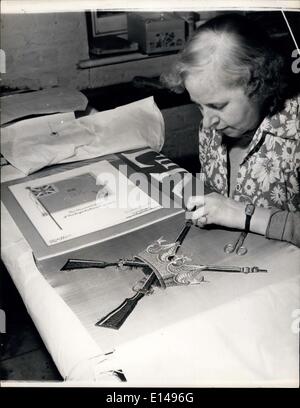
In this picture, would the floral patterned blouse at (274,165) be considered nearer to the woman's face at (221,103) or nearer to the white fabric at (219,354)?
the woman's face at (221,103)

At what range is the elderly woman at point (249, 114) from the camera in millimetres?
939

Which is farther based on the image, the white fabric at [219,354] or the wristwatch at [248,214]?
the wristwatch at [248,214]

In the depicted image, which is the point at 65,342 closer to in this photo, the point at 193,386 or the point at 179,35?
the point at 193,386

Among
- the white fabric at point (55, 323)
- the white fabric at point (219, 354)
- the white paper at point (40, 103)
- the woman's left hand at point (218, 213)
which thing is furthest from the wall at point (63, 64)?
the white fabric at point (219, 354)

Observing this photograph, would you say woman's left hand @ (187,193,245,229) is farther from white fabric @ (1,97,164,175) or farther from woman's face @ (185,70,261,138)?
white fabric @ (1,97,164,175)

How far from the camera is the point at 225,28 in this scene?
100 centimetres

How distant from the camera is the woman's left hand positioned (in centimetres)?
93

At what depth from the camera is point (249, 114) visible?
1.10m

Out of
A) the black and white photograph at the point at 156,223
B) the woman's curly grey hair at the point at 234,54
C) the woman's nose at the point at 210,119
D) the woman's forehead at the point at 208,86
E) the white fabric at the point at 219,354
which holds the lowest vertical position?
the white fabric at the point at 219,354

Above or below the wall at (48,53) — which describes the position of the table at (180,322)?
below

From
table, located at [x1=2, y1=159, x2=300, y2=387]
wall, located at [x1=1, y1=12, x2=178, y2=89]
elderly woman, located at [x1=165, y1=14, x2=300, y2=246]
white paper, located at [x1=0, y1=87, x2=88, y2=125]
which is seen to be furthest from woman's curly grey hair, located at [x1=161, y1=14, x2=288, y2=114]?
wall, located at [x1=1, y1=12, x2=178, y2=89]

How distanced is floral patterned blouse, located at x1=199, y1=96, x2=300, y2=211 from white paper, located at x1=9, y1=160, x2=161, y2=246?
0.22m

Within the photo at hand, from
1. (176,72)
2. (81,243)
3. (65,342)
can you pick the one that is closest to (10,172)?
(81,243)

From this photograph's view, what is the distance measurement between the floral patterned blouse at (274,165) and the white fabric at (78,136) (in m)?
0.30
